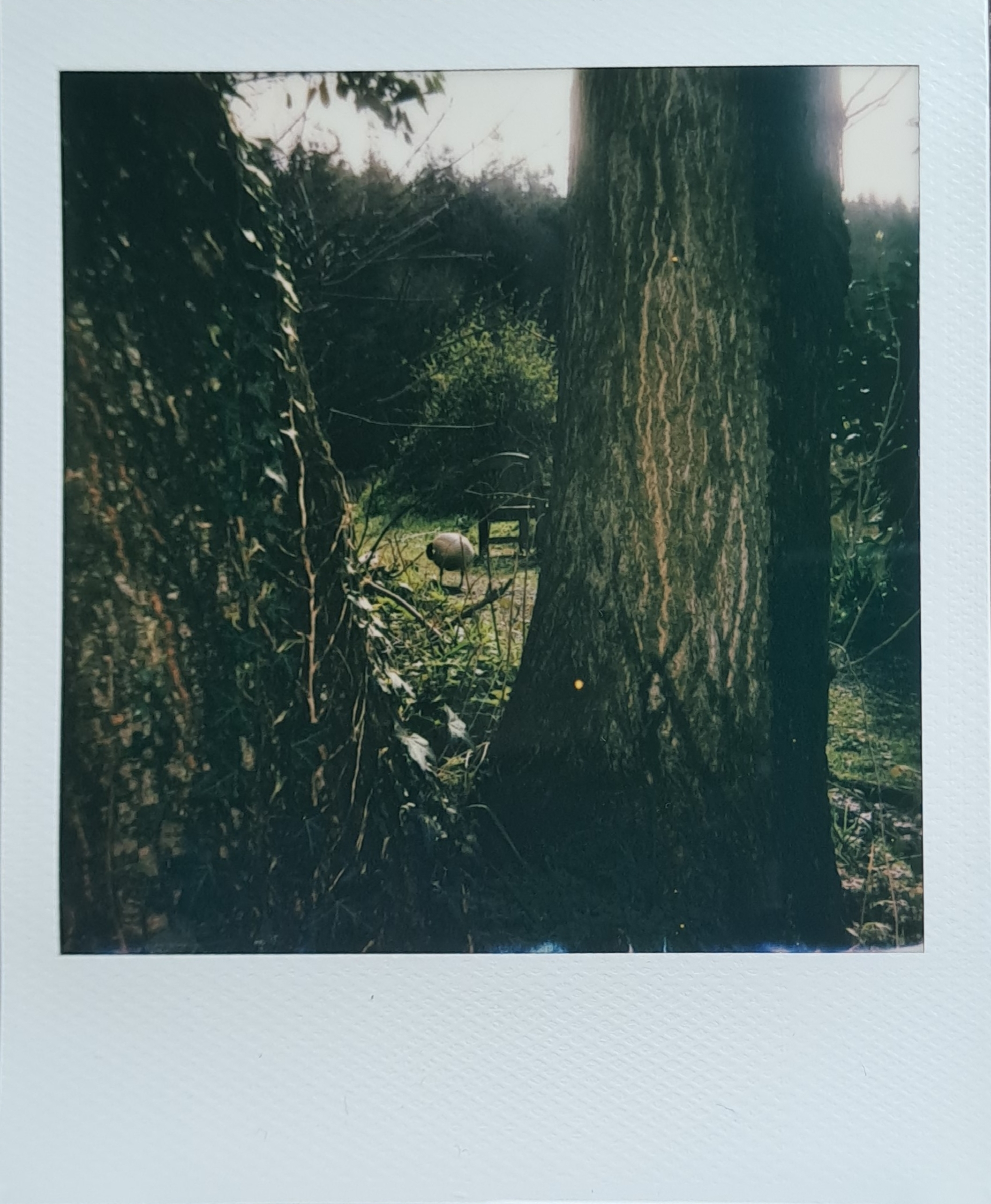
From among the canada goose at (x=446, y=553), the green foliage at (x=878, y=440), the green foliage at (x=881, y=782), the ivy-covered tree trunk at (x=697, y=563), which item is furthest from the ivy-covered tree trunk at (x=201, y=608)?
the green foliage at (x=878, y=440)

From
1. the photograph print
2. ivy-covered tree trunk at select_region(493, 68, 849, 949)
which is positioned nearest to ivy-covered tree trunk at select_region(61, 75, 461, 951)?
the photograph print

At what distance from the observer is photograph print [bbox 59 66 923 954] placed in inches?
52.1

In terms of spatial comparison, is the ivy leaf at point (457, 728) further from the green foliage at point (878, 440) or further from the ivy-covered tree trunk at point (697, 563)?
the green foliage at point (878, 440)

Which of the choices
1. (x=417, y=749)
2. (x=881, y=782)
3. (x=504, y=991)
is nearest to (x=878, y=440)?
(x=881, y=782)

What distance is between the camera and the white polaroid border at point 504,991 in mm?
1308

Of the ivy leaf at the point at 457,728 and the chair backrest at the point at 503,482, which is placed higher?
the chair backrest at the point at 503,482

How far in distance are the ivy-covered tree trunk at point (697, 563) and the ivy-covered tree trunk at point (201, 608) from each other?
323 millimetres

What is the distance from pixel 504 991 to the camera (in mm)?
1332

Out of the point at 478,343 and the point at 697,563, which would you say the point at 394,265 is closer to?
the point at 478,343

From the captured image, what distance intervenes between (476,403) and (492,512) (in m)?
0.20

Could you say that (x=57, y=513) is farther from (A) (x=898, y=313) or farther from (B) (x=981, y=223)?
(B) (x=981, y=223)

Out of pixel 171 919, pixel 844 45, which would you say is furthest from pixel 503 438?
pixel 171 919

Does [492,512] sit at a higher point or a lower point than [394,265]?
lower

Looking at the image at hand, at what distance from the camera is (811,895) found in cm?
135
